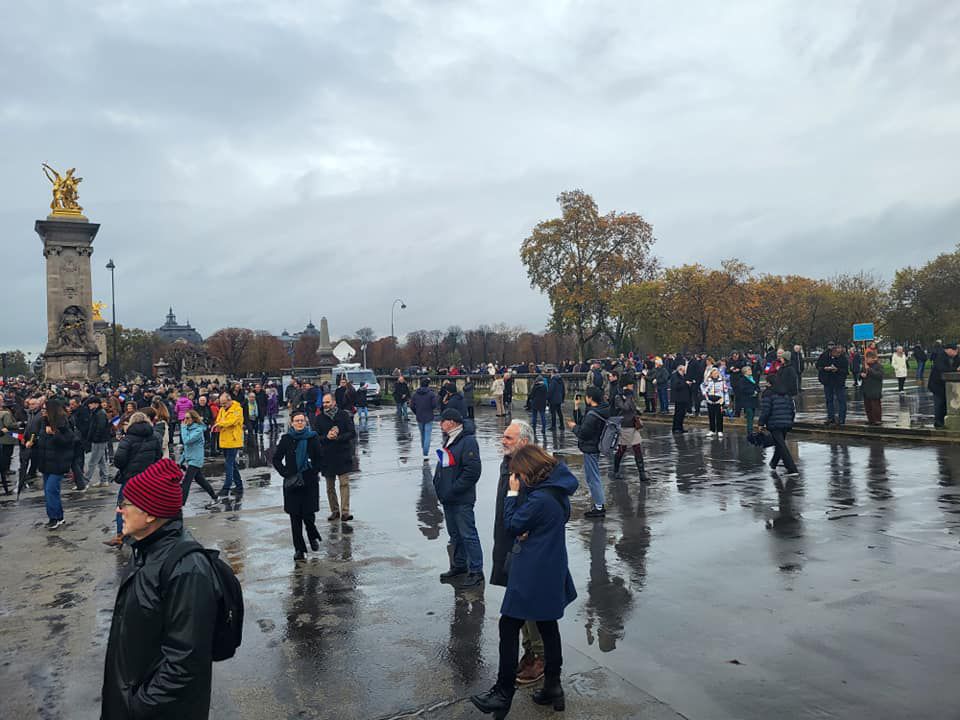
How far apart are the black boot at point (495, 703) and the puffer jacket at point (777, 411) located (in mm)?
9113

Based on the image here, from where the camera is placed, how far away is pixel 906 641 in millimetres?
5438

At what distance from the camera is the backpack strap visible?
2.94 metres

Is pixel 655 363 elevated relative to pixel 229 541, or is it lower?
elevated

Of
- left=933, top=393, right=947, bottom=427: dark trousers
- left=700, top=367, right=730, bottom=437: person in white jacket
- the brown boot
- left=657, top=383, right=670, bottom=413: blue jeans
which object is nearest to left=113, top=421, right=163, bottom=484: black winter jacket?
the brown boot

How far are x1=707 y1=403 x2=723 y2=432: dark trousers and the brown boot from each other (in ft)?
45.8

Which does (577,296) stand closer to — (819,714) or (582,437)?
(582,437)

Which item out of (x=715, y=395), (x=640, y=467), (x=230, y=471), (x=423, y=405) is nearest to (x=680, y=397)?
(x=715, y=395)

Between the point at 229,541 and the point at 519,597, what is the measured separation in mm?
6118

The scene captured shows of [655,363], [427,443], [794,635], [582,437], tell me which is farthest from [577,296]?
[794,635]

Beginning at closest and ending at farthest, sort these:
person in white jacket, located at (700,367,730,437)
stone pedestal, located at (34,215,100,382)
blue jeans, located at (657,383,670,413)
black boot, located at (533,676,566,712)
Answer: black boot, located at (533,676,566,712) → person in white jacket, located at (700,367,730,437) → blue jeans, located at (657,383,670,413) → stone pedestal, located at (34,215,100,382)

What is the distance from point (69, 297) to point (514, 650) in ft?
165

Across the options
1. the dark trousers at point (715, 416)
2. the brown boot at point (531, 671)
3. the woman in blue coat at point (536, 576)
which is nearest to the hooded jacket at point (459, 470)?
the brown boot at point (531, 671)

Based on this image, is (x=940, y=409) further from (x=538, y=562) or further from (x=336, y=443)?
(x=538, y=562)

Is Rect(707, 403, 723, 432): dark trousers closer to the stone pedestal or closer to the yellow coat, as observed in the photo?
the yellow coat
